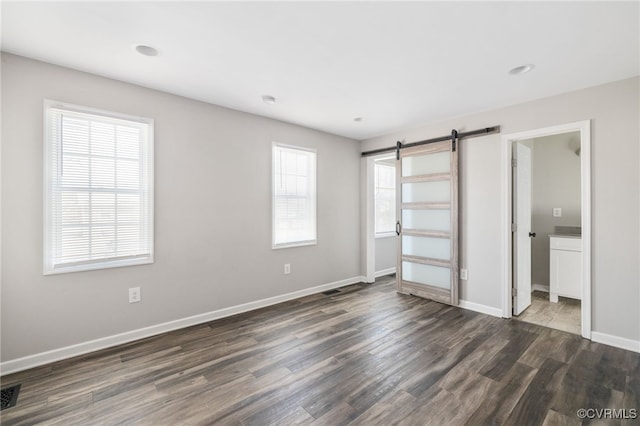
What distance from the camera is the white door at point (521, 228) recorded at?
3.51 meters

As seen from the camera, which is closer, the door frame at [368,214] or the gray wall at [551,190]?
the gray wall at [551,190]

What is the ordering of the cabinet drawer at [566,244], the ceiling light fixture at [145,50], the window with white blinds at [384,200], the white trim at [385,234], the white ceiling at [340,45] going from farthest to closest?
the window with white blinds at [384,200] < the white trim at [385,234] < the cabinet drawer at [566,244] < the ceiling light fixture at [145,50] < the white ceiling at [340,45]

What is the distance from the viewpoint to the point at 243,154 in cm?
369

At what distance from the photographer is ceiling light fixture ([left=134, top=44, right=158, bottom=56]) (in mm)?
2221

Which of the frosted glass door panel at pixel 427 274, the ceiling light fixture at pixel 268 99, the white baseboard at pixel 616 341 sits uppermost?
the ceiling light fixture at pixel 268 99

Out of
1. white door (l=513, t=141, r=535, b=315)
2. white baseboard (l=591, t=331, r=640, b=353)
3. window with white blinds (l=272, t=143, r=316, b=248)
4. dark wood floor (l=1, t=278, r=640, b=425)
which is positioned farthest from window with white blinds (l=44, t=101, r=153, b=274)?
white baseboard (l=591, t=331, r=640, b=353)

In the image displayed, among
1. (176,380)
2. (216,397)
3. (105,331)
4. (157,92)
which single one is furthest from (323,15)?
(105,331)

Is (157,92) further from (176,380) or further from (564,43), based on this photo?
(564,43)

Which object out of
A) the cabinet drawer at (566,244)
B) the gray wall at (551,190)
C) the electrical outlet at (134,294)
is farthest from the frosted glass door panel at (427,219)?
the electrical outlet at (134,294)

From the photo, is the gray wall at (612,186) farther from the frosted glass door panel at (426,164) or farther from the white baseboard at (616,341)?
the frosted glass door panel at (426,164)

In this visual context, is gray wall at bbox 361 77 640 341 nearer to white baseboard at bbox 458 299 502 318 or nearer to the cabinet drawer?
white baseboard at bbox 458 299 502 318

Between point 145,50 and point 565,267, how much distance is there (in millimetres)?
5546

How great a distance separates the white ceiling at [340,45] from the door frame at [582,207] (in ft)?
1.36

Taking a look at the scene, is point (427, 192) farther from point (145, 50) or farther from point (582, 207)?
point (145, 50)
